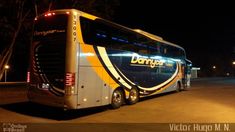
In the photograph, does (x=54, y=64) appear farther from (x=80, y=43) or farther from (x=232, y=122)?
(x=232, y=122)

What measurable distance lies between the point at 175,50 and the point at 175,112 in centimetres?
933

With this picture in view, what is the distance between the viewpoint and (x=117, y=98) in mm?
13750

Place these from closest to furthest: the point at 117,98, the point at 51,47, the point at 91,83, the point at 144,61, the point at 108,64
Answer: the point at 51,47 → the point at 91,83 → the point at 108,64 → the point at 117,98 → the point at 144,61

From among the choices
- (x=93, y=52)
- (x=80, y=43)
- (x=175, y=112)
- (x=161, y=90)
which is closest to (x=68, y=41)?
(x=80, y=43)

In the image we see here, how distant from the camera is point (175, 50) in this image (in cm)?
2184

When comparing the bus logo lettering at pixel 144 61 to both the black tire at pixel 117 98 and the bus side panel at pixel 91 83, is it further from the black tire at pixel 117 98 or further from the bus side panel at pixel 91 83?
the bus side panel at pixel 91 83

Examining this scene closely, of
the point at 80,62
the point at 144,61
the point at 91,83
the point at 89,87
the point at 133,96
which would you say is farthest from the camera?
the point at 144,61

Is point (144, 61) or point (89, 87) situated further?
point (144, 61)

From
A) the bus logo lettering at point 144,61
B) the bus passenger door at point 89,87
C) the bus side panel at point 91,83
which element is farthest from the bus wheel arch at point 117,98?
the bus logo lettering at point 144,61

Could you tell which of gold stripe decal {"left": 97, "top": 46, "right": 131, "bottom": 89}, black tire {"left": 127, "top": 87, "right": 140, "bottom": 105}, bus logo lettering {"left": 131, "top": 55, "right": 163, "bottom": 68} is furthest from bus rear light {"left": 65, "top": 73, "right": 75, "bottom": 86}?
bus logo lettering {"left": 131, "top": 55, "right": 163, "bottom": 68}

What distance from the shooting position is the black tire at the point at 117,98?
44.0 feet

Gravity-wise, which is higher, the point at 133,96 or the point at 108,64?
the point at 108,64

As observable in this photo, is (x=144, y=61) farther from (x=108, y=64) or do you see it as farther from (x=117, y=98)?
(x=108, y=64)

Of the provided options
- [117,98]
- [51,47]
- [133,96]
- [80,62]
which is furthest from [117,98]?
[51,47]
